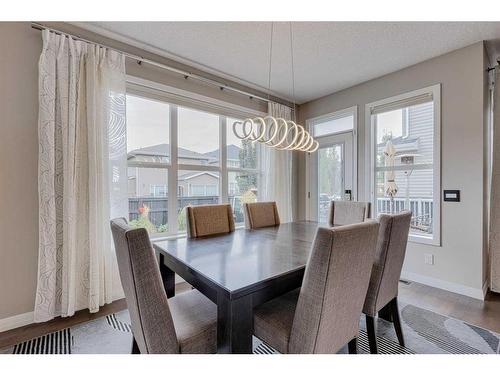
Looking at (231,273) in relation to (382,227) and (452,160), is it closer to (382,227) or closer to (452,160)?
(382,227)

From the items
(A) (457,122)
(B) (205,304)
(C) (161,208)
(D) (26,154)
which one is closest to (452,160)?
(A) (457,122)

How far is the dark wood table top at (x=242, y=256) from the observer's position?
3.64 feet

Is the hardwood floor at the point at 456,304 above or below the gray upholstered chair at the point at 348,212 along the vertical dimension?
below

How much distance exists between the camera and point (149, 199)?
2771 mm

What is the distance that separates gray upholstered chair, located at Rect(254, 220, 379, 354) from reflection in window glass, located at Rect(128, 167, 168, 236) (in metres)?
1.99

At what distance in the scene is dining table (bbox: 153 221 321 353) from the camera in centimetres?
102

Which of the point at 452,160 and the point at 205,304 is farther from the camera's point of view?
the point at 452,160

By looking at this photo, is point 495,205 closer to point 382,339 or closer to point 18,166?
point 382,339

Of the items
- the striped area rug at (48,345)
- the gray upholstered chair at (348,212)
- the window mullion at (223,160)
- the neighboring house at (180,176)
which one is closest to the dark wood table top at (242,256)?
the gray upholstered chair at (348,212)

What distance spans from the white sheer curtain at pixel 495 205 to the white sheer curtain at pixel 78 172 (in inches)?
145

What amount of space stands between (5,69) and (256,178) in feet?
9.39

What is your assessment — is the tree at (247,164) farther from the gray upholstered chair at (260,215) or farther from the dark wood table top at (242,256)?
the dark wood table top at (242,256)

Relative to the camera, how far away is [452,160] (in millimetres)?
2598

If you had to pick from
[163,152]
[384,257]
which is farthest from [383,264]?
[163,152]
